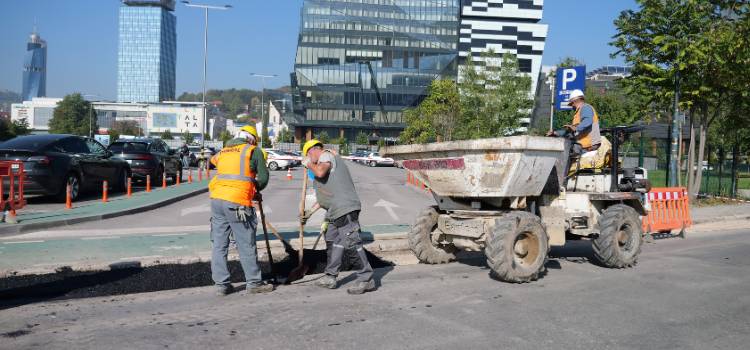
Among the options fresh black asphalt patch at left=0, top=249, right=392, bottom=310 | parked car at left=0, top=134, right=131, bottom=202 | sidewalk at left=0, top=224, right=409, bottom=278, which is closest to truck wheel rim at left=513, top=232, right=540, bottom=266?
fresh black asphalt patch at left=0, top=249, right=392, bottom=310

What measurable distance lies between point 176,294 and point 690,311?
5.44m

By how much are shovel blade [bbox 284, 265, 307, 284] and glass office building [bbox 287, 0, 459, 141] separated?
86303 mm

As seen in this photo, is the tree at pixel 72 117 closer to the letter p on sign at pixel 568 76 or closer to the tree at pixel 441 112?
the tree at pixel 441 112

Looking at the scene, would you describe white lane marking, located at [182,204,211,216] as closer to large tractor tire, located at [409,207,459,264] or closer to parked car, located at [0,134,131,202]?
parked car, located at [0,134,131,202]

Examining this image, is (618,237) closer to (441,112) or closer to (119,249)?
(119,249)

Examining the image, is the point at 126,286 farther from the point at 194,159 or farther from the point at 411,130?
the point at 411,130

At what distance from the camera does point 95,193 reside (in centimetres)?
1595

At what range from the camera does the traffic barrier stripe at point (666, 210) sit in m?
10.9

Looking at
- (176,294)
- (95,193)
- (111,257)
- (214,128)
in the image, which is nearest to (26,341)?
(176,294)

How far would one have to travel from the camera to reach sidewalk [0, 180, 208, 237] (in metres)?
9.71

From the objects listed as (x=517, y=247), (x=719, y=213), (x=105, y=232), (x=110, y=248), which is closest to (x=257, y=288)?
(x=517, y=247)

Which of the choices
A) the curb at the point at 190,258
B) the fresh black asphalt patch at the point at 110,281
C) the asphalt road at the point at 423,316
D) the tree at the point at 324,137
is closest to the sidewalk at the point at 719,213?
the asphalt road at the point at 423,316

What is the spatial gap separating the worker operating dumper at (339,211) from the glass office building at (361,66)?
3409 inches

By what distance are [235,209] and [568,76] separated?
16713mm
